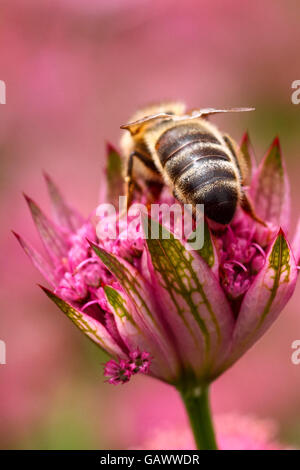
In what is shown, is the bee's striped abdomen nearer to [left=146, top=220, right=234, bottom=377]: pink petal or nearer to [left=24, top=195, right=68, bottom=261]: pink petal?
[left=146, top=220, right=234, bottom=377]: pink petal

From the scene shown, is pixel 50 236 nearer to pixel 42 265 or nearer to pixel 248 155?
pixel 42 265

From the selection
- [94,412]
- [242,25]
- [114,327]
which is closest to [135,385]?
[94,412]

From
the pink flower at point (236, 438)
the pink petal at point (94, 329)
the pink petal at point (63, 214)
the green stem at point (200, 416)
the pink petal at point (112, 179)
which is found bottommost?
the pink flower at point (236, 438)

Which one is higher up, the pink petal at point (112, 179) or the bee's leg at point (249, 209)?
the pink petal at point (112, 179)

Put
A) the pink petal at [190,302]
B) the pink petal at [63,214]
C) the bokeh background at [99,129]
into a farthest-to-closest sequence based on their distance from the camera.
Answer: the bokeh background at [99,129] < the pink petal at [63,214] < the pink petal at [190,302]

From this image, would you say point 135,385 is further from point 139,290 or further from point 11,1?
point 11,1

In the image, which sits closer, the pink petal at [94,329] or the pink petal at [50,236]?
the pink petal at [94,329]

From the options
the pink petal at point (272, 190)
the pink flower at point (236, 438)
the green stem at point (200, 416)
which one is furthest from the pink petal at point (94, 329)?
the pink flower at point (236, 438)

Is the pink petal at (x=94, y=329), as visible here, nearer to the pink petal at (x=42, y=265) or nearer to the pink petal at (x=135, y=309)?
the pink petal at (x=135, y=309)
